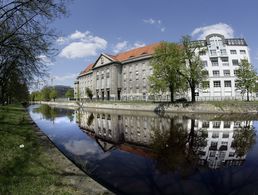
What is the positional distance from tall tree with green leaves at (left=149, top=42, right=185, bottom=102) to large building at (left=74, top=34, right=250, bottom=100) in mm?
16667

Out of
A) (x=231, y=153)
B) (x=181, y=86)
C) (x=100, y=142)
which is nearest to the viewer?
(x=231, y=153)

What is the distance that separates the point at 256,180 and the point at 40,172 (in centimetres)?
746

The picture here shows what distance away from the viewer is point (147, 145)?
13.7m

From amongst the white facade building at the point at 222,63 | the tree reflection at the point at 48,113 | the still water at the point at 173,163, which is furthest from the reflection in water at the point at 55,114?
the white facade building at the point at 222,63

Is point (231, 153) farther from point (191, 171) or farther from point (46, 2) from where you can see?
point (46, 2)

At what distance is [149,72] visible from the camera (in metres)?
69.2

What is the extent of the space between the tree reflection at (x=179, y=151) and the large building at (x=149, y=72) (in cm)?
4085

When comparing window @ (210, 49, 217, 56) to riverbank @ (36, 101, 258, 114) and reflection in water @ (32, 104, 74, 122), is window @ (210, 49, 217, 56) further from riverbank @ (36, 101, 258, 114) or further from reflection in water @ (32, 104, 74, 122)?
reflection in water @ (32, 104, 74, 122)

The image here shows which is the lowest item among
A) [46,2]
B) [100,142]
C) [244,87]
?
[100,142]

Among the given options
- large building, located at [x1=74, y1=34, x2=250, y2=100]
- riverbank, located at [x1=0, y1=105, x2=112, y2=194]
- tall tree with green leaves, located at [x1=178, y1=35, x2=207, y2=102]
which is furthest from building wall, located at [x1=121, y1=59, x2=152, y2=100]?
riverbank, located at [x1=0, y1=105, x2=112, y2=194]

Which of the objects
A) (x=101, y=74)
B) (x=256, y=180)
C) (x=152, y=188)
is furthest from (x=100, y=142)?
(x=101, y=74)

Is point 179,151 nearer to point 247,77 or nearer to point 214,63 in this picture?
point 247,77

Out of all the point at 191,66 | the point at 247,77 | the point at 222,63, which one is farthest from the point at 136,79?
the point at 191,66

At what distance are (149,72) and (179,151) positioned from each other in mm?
58443
